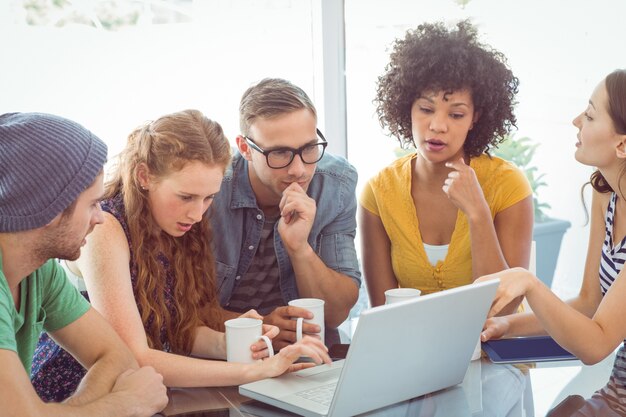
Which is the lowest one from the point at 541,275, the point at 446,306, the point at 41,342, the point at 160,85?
the point at 541,275

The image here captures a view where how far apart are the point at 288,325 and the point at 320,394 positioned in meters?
0.33

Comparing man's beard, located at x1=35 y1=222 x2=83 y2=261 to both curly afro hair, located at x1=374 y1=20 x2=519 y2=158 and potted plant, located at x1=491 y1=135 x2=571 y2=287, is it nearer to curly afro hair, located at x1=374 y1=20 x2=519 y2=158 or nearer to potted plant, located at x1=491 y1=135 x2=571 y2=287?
curly afro hair, located at x1=374 y1=20 x2=519 y2=158

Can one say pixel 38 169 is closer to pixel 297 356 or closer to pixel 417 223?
pixel 297 356

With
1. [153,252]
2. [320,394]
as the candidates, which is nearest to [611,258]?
[320,394]

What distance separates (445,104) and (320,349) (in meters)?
0.98

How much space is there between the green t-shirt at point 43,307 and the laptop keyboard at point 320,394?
1.69 feet

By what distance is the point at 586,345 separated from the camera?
172 cm

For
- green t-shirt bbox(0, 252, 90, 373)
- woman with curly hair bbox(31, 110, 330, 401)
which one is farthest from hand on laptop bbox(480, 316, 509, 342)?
green t-shirt bbox(0, 252, 90, 373)

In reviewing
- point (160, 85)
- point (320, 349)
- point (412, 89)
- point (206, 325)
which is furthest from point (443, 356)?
point (160, 85)

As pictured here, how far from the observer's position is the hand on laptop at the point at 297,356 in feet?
5.23

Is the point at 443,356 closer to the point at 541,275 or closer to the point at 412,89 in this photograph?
the point at 412,89

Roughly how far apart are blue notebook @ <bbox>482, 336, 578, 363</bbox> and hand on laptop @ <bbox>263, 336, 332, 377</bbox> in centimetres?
37

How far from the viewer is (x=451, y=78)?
2350 millimetres

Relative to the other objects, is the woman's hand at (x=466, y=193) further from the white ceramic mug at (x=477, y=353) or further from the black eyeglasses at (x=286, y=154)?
the white ceramic mug at (x=477, y=353)
